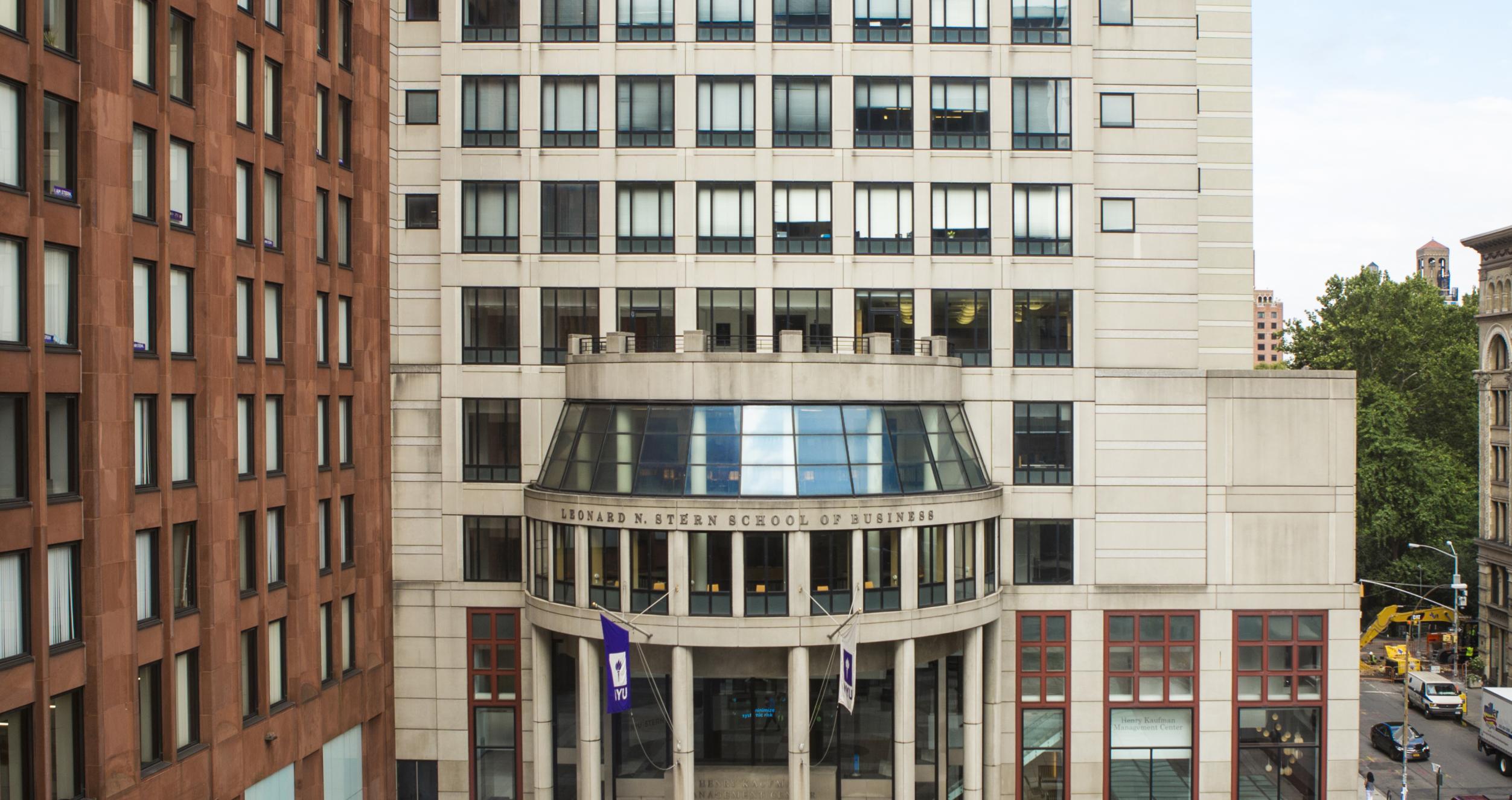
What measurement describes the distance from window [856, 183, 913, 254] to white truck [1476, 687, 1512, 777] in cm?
4128

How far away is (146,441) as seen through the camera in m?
29.3

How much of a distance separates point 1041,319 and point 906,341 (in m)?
4.88

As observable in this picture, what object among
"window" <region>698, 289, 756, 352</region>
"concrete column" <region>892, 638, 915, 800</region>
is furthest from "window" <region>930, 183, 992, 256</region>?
"concrete column" <region>892, 638, 915, 800</region>

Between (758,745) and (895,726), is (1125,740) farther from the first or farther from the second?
(758,745)

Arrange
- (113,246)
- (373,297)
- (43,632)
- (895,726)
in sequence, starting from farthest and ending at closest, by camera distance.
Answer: (373,297) < (895,726) < (113,246) < (43,632)

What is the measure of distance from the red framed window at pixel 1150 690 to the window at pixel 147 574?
30.5 m

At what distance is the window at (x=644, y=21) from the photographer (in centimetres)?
4266

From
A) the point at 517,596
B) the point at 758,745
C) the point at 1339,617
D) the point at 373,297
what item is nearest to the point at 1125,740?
the point at 1339,617

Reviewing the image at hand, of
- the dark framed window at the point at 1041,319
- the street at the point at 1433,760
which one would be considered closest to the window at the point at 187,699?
the dark framed window at the point at 1041,319

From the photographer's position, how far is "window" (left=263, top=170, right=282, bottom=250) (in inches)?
1373

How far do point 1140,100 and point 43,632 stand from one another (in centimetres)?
3753

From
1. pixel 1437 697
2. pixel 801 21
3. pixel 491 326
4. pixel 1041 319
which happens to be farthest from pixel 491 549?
pixel 1437 697

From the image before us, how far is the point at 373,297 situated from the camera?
41750mm

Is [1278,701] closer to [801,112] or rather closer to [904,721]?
[904,721]
